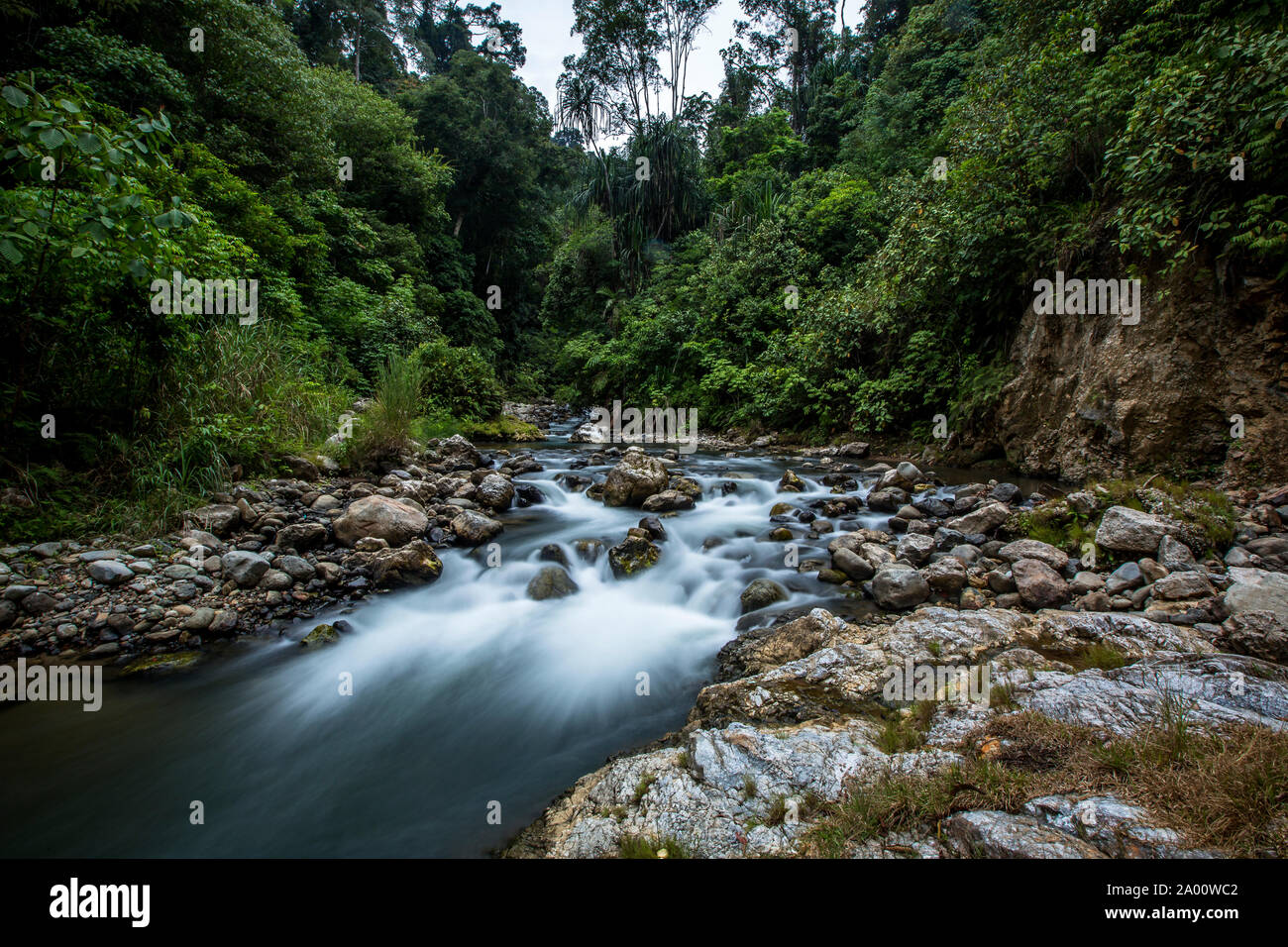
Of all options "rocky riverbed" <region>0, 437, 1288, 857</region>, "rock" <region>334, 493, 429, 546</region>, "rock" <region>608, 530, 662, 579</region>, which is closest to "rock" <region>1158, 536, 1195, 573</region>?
"rocky riverbed" <region>0, 437, 1288, 857</region>

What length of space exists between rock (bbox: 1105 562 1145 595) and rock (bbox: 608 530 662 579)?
3873mm

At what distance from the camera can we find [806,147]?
23625 millimetres

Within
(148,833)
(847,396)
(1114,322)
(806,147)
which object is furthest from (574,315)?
(148,833)

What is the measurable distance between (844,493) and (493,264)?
28924 mm

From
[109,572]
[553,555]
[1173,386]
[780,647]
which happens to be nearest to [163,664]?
[109,572]

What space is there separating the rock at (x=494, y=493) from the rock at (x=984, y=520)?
18.9 feet

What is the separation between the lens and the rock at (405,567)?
501cm

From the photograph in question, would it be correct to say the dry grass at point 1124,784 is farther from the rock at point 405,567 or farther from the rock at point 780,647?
the rock at point 405,567

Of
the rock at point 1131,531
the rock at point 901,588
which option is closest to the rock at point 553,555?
the rock at point 901,588

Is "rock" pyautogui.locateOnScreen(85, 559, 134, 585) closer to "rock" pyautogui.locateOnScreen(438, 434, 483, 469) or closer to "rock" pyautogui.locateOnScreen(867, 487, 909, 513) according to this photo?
"rock" pyautogui.locateOnScreen(438, 434, 483, 469)

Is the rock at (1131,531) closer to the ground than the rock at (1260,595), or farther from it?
farther from it

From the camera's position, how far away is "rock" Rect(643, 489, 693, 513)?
7.46 m
